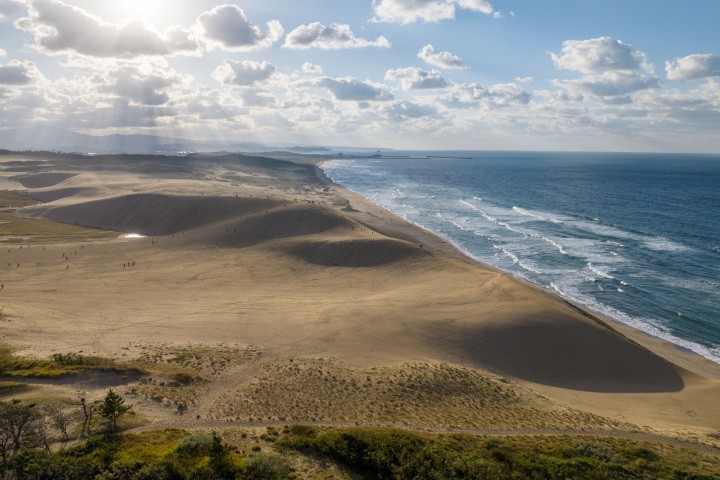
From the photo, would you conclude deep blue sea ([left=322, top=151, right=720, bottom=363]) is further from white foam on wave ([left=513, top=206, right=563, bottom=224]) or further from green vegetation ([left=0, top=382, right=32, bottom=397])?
green vegetation ([left=0, top=382, right=32, bottom=397])

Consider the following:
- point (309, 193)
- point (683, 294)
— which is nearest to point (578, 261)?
point (683, 294)

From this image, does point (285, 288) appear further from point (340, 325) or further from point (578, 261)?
point (578, 261)

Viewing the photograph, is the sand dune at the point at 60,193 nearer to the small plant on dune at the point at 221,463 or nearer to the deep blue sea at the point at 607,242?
the deep blue sea at the point at 607,242

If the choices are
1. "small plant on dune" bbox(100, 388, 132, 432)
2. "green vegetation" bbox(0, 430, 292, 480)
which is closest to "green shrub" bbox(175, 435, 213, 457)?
"green vegetation" bbox(0, 430, 292, 480)

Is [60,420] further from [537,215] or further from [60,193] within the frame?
[60,193]

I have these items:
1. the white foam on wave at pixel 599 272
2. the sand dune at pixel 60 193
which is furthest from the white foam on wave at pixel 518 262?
the sand dune at pixel 60 193

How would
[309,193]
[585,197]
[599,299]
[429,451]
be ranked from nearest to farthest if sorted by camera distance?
[429,451]
[599,299]
[309,193]
[585,197]
